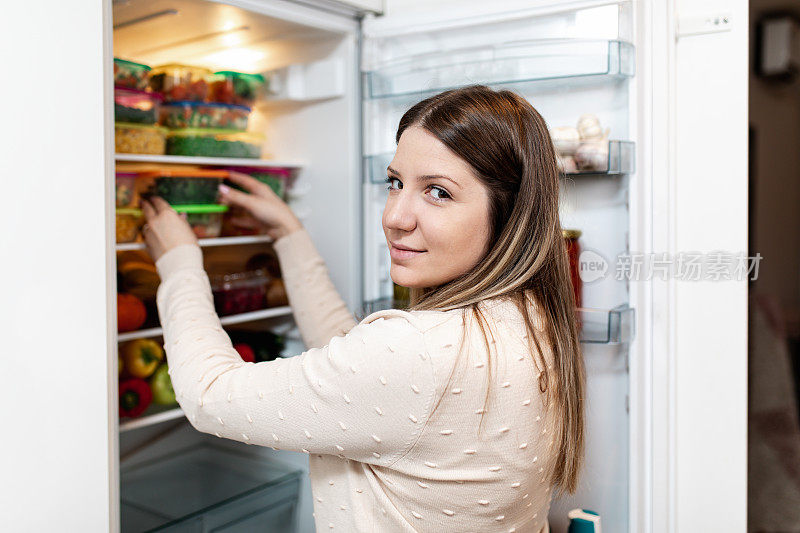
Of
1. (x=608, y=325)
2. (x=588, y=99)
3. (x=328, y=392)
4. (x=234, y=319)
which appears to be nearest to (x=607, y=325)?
(x=608, y=325)

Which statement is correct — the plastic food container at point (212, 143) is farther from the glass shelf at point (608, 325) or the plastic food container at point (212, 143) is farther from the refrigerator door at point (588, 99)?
the glass shelf at point (608, 325)

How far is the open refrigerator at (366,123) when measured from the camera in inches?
49.8

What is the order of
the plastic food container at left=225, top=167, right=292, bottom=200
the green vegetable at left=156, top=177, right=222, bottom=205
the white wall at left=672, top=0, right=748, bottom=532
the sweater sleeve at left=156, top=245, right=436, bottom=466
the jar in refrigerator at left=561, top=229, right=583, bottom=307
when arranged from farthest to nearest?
the plastic food container at left=225, top=167, right=292, bottom=200 < the green vegetable at left=156, top=177, right=222, bottom=205 < the jar in refrigerator at left=561, top=229, right=583, bottom=307 < the white wall at left=672, top=0, right=748, bottom=532 < the sweater sleeve at left=156, top=245, right=436, bottom=466

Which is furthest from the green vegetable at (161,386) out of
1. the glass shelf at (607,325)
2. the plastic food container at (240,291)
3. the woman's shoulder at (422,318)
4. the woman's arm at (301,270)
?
the glass shelf at (607,325)

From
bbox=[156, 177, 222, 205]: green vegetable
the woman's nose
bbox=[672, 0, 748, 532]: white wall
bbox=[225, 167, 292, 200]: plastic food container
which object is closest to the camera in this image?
the woman's nose

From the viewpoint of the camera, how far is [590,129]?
1248 millimetres

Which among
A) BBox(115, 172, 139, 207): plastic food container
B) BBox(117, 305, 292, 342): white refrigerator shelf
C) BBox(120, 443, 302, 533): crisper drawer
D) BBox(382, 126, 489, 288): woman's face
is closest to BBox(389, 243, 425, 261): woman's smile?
BBox(382, 126, 489, 288): woman's face

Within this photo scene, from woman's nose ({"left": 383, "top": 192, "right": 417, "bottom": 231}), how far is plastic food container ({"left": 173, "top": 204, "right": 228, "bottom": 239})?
572 mm

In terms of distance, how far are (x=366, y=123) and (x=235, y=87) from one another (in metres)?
0.29

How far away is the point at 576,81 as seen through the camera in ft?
4.24

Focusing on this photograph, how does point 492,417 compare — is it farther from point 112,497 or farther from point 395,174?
point 112,497

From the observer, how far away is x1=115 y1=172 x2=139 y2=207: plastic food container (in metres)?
1.33

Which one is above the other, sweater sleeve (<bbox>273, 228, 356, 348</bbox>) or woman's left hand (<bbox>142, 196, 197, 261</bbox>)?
woman's left hand (<bbox>142, 196, 197, 261</bbox>)

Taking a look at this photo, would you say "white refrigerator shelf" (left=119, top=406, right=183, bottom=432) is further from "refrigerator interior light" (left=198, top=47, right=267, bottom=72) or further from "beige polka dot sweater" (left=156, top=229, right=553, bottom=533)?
"refrigerator interior light" (left=198, top=47, right=267, bottom=72)
